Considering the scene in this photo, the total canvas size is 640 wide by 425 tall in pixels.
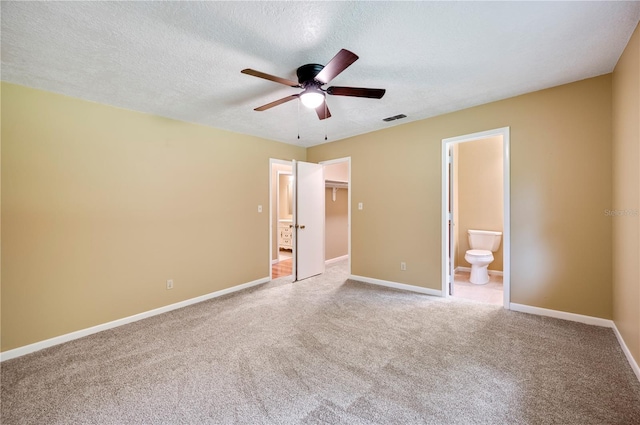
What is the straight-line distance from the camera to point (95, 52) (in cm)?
203

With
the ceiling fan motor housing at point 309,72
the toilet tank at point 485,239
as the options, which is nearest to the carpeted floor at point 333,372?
the toilet tank at point 485,239

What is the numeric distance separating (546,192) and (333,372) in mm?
2891

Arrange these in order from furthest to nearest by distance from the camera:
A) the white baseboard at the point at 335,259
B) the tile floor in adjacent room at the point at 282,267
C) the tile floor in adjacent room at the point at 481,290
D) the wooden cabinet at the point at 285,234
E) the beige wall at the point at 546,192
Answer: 1. the wooden cabinet at the point at 285,234
2. the white baseboard at the point at 335,259
3. the tile floor in adjacent room at the point at 282,267
4. the tile floor in adjacent room at the point at 481,290
5. the beige wall at the point at 546,192

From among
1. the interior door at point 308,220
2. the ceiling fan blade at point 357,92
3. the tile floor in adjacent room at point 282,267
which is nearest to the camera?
the ceiling fan blade at point 357,92

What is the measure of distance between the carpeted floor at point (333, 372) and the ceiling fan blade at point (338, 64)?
2.24m

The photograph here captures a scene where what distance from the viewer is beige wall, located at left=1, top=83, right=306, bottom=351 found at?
2441 millimetres

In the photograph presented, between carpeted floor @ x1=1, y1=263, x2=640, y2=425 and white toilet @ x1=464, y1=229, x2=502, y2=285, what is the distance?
1242mm

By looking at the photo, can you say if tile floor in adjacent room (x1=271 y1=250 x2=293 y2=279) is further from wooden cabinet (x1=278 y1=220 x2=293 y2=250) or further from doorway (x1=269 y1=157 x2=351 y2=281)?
wooden cabinet (x1=278 y1=220 x2=293 y2=250)

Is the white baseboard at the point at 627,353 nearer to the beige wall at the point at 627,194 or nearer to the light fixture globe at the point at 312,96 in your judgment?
the beige wall at the point at 627,194

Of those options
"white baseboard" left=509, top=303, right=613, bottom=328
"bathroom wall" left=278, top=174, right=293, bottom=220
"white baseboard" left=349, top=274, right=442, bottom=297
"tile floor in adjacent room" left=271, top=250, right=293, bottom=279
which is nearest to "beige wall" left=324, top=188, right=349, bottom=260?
"tile floor in adjacent room" left=271, top=250, right=293, bottom=279

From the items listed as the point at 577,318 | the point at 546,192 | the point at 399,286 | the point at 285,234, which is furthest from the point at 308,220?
the point at 577,318

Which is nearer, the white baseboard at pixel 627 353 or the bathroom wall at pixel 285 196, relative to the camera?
the white baseboard at pixel 627 353

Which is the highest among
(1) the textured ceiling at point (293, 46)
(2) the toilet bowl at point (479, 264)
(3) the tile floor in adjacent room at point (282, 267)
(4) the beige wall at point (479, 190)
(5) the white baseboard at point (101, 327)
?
(1) the textured ceiling at point (293, 46)

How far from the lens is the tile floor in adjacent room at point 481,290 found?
363cm
